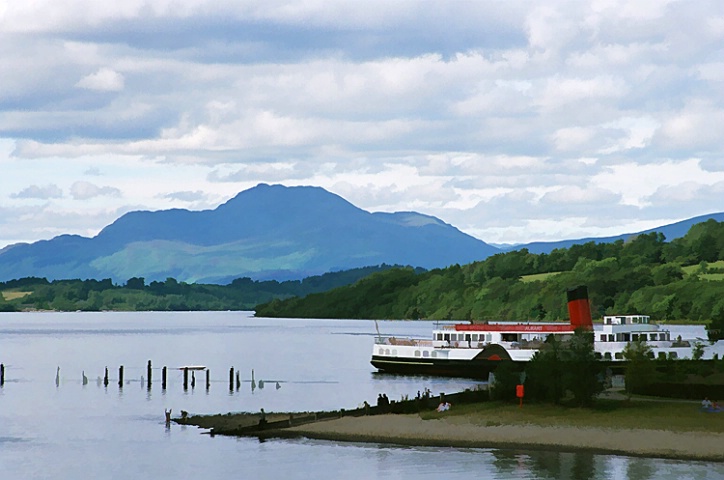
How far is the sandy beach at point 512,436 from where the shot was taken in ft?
213

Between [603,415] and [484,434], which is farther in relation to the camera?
[603,415]

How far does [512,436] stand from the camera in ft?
228

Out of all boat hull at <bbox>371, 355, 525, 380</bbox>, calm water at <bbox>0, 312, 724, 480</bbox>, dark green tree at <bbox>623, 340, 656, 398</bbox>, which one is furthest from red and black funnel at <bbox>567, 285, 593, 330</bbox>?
dark green tree at <bbox>623, 340, 656, 398</bbox>

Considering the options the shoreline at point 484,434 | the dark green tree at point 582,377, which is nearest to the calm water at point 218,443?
the shoreline at point 484,434

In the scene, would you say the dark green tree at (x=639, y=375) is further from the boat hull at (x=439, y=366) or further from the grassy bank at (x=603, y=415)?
the boat hull at (x=439, y=366)

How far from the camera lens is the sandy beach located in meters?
64.8

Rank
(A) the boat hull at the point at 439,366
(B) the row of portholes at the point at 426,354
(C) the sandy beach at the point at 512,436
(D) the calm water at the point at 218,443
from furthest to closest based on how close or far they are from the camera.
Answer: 1. (B) the row of portholes at the point at 426,354
2. (A) the boat hull at the point at 439,366
3. (C) the sandy beach at the point at 512,436
4. (D) the calm water at the point at 218,443

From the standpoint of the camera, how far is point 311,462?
6569 centimetres

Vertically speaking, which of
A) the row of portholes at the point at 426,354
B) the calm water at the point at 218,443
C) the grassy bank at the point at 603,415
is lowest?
the calm water at the point at 218,443

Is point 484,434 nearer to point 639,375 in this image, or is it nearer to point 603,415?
point 603,415

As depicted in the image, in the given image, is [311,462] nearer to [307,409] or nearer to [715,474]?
[715,474]

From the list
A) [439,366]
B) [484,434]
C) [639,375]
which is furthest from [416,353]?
[484,434]

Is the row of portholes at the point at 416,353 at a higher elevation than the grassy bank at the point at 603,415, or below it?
higher

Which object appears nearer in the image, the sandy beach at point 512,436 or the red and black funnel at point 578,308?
the sandy beach at point 512,436
